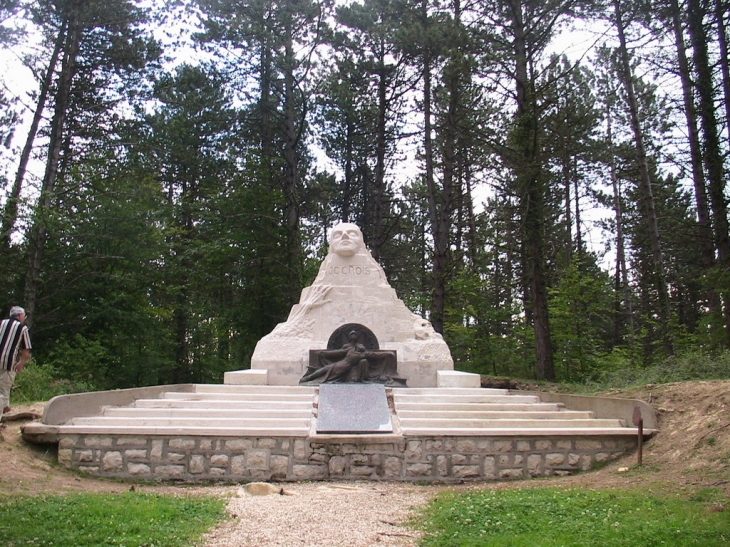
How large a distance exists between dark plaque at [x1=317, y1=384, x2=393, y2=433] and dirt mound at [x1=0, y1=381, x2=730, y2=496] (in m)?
1.51

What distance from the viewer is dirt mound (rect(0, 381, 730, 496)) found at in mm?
5473

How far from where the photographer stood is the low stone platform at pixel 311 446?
6.50 meters

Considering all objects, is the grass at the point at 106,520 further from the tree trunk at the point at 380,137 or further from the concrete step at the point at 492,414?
the tree trunk at the point at 380,137

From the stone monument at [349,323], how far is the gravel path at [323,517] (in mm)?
4155

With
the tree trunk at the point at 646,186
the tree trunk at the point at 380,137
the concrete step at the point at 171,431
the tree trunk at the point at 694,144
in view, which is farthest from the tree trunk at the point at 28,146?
the tree trunk at the point at 694,144

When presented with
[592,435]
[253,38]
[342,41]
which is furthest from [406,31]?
[592,435]

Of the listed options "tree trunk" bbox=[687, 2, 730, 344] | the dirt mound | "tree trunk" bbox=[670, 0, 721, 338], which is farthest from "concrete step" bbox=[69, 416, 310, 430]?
"tree trunk" bbox=[670, 0, 721, 338]

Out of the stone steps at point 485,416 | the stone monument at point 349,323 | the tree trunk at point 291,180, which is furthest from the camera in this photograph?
the tree trunk at point 291,180

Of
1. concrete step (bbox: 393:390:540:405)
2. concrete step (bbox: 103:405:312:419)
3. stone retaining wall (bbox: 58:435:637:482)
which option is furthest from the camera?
concrete step (bbox: 393:390:540:405)

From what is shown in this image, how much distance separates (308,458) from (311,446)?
12 cm

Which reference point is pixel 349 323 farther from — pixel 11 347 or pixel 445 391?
pixel 11 347

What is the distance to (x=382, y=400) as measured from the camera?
7.84 metres

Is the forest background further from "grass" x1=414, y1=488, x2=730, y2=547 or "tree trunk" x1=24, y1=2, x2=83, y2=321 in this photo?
"grass" x1=414, y1=488, x2=730, y2=547

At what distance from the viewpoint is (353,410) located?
733 centimetres
